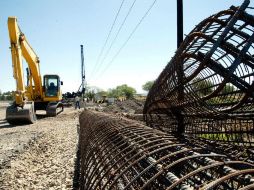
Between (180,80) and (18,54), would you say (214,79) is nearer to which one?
(180,80)

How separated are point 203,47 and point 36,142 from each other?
295 inches

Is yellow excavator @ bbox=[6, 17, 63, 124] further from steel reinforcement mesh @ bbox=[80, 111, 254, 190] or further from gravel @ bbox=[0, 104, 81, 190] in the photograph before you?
steel reinforcement mesh @ bbox=[80, 111, 254, 190]

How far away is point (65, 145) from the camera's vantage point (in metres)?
9.66

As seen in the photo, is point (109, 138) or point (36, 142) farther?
point (36, 142)

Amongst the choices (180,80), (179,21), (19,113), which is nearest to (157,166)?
(180,80)

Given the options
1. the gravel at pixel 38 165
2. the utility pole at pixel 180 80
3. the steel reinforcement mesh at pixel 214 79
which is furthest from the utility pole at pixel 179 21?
the gravel at pixel 38 165

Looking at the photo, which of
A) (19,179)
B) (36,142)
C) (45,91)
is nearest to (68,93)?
(45,91)

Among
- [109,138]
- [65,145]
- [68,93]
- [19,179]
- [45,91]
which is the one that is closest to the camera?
[109,138]

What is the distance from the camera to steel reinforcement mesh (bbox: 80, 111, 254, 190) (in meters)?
2.13

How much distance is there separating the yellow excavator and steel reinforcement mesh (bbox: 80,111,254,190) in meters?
12.7

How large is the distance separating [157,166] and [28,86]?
19706 mm

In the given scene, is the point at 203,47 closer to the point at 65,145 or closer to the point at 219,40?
the point at 219,40

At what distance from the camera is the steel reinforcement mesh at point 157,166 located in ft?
7.00

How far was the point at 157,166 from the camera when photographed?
3002mm
